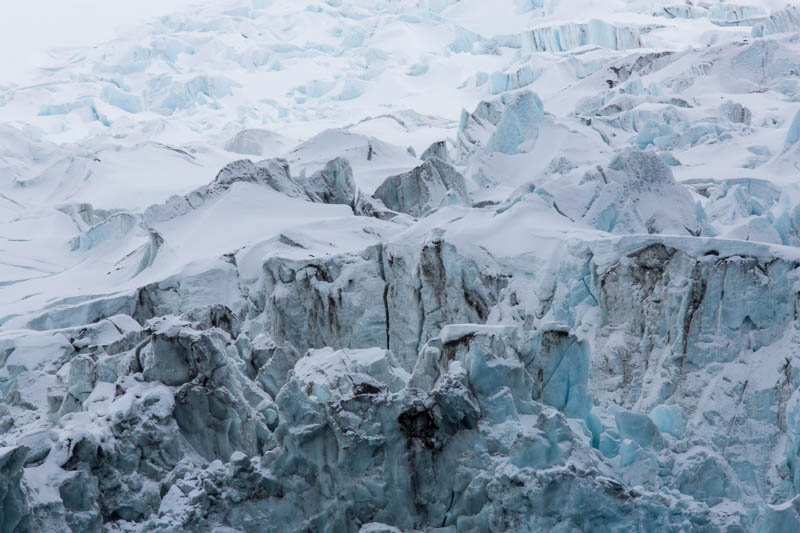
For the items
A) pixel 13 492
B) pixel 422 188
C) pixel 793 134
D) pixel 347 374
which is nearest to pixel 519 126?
pixel 422 188

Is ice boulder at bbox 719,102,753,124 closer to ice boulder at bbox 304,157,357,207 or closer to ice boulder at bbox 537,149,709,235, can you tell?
ice boulder at bbox 304,157,357,207

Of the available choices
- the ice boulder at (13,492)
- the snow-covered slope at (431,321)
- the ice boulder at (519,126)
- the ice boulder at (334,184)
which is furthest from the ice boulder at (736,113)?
the ice boulder at (13,492)

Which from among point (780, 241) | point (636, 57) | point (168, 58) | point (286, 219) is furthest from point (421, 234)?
point (168, 58)

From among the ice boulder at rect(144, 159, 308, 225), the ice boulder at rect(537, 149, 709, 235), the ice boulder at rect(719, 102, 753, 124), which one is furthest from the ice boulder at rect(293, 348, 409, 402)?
the ice boulder at rect(719, 102, 753, 124)

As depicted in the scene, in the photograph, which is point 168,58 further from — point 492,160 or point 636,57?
A: point 492,160

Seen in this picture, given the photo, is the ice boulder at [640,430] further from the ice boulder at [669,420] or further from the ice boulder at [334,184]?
the ice boulder at [334,184]
